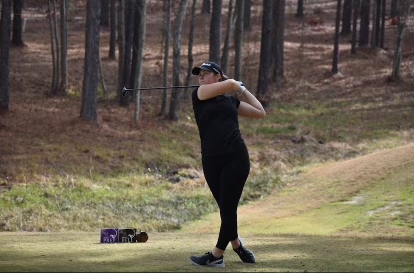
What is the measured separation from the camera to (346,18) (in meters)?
64.1

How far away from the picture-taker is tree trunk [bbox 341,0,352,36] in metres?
62.0

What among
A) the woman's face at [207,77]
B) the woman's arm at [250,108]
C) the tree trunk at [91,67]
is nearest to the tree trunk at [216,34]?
the tree trunk at [91,67]

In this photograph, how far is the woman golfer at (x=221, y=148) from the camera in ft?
27.1

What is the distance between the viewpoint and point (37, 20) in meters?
65.6

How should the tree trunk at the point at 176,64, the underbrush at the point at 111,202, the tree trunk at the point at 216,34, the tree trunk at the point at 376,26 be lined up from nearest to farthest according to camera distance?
the underbrush at the point at 111,202
the tree trunk at the point at 176,64
the tree trunk at the point at 216,34
the tree trunk at the point at 376,26

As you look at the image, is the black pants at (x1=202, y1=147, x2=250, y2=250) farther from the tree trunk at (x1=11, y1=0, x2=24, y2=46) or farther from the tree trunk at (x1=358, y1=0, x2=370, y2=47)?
the tree trunk at (x1=358, y1=0, x2=370, y2=47)

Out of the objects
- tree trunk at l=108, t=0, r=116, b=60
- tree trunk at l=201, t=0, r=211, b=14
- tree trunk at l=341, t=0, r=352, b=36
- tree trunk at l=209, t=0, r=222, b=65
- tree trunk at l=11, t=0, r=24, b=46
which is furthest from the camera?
tree trunk at l=201, t=0, r=211, b=14

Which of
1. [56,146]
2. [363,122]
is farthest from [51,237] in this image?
[363,122]

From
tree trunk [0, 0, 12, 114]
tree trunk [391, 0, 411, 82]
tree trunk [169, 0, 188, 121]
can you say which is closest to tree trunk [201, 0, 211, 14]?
tree trunk [391, 0, 411, 82]

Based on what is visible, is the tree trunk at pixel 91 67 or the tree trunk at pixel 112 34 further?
the tree trunk at pixel 112 34

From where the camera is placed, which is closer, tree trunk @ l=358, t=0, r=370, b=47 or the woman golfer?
the woman golfer

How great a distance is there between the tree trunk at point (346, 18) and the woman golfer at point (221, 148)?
181ft

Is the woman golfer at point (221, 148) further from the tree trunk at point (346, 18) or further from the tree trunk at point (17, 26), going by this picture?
the tree trunk at point (346, 18)

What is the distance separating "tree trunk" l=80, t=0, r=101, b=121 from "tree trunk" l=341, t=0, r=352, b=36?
1415 inches
